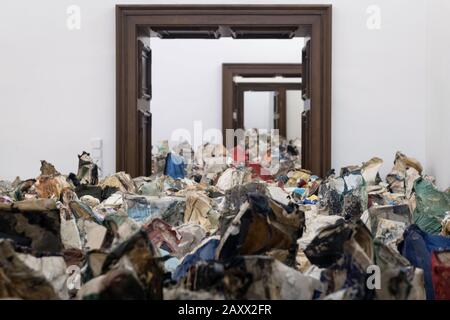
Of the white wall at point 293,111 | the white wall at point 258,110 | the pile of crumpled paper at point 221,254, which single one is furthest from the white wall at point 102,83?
the white wall at point 258,110

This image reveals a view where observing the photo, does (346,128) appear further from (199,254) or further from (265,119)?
(265,119)

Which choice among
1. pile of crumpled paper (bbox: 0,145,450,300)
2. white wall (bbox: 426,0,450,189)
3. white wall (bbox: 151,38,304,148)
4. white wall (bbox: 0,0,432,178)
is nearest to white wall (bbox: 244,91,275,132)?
white wall (bbox: 151,38,304,148)

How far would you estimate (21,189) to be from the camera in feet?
5.97

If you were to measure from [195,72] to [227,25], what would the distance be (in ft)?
12.7

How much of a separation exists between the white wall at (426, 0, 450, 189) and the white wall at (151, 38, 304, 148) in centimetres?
399

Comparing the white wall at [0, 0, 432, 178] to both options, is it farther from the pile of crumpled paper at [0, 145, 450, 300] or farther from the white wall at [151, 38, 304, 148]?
the white wall at [151, 38, 304, 148]

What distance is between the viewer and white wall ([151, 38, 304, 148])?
7.83 m

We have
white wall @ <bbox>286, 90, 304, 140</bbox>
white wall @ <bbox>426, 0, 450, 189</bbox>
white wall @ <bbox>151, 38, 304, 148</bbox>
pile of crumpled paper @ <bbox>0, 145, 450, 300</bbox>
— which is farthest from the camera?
white wall @ <bbox>286, 90, 304, 140</bbox>

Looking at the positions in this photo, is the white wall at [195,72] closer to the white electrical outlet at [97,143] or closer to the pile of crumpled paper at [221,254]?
the white electrical outlet at [97,143]

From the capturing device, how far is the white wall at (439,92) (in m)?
3.58

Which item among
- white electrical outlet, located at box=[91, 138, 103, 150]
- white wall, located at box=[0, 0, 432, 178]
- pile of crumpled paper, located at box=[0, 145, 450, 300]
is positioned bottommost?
white electrical outlet, located at box=[91, 138, 103, 150]

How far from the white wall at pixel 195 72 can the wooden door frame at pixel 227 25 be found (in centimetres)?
376

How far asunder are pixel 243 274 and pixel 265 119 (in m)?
11.6
